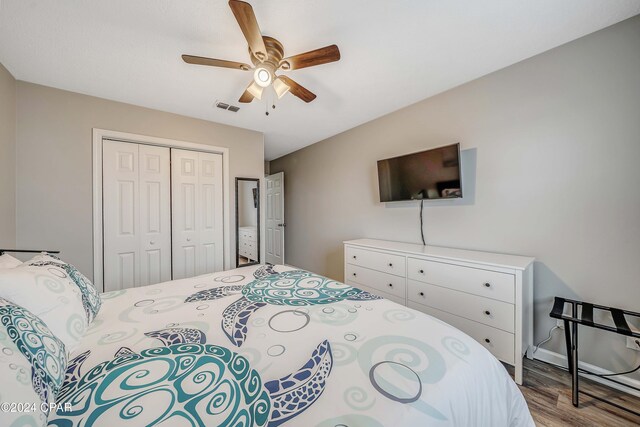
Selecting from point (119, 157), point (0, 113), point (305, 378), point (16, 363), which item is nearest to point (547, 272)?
point (305, 378)

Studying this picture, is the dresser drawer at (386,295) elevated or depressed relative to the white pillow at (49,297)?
depressed

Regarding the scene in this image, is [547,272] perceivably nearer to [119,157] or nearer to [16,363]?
[16,363]

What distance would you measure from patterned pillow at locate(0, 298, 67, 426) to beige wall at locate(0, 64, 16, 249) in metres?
1.92

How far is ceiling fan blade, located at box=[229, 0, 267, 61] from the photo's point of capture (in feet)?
3.69

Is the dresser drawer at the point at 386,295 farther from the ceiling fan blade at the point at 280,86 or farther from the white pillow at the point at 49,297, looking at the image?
the white pillow at the point at 49,297

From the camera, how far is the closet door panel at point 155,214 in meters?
2.66

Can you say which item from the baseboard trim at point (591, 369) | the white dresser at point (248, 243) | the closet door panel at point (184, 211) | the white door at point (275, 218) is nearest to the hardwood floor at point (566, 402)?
the baseboard trim at point (591, 369)

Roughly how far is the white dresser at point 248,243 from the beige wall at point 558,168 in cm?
218

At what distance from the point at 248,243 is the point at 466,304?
272 centimetres

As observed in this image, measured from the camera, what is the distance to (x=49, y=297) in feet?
3.22

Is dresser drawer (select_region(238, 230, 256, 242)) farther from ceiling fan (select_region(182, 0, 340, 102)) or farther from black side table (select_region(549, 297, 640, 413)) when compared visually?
black side table (select_region(549, 297, 640, 413))

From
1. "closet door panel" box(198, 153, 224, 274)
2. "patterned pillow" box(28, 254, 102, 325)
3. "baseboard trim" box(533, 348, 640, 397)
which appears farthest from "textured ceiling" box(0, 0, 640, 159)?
"baseboard trim" box(533, 348, 640, 397)

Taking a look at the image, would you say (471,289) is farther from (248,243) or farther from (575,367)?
(248,243)

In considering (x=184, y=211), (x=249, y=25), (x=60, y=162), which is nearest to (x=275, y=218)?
(x=184, y=211)
